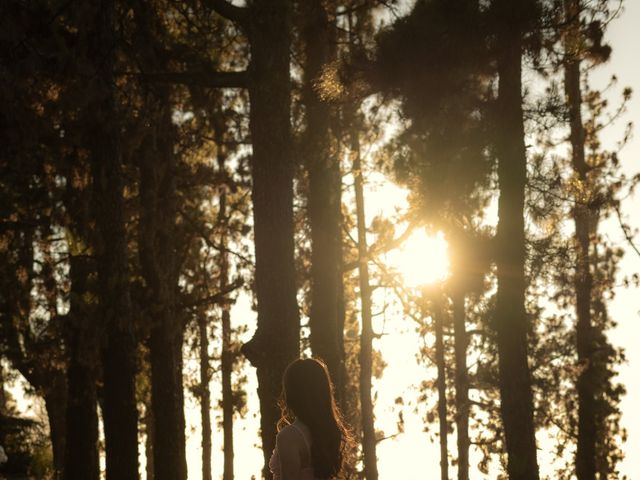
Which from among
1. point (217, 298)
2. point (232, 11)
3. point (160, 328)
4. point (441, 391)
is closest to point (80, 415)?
point (160, 328)

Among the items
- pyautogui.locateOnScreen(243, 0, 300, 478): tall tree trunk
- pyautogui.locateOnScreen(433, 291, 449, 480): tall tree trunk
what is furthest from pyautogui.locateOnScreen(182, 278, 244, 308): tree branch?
pyautogui.locateOnScreen(433, 291, 449, 480): tall tree trunk

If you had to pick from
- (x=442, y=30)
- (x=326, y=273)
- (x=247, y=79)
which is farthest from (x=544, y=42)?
(x=326, y=273)

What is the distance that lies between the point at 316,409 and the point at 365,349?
65.4 feet

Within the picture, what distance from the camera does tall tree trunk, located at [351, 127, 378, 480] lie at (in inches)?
931

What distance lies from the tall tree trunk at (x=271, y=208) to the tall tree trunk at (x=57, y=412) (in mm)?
15154

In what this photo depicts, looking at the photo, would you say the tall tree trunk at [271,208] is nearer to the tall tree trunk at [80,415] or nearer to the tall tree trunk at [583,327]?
the tall tree trunk at [80,415]

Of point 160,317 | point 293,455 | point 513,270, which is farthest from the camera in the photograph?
point 160,317

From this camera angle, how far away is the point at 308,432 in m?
5.21

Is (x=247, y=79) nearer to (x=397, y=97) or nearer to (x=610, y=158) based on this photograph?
(x=397, y=97)

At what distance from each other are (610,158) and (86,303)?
12.5 metres

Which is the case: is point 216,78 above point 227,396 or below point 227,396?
above

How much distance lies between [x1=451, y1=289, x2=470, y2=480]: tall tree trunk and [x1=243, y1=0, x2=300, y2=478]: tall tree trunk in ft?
54.3

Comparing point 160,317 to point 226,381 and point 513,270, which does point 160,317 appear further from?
point 226,381

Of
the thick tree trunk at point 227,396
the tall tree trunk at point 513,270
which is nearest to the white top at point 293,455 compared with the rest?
the tall tree trunk at point 513,270
